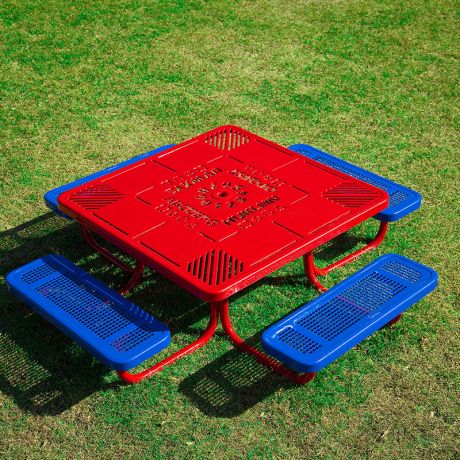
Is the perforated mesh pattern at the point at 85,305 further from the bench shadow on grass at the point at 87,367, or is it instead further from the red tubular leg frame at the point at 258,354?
the red tubular leg frame at the point at 258,354

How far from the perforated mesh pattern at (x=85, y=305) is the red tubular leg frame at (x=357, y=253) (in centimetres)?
151

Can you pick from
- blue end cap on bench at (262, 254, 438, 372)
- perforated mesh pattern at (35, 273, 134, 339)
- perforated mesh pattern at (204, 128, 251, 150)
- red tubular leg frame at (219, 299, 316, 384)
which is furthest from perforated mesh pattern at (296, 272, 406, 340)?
perforated mesh pattern at (204, 128, 251, 150)

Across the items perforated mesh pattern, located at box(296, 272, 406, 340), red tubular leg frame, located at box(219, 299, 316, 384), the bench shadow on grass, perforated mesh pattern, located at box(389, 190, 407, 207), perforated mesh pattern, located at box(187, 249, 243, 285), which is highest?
perforated mesh pattern, located at box(187, 249, 243, 285)

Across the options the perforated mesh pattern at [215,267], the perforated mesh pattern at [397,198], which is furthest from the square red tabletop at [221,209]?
the perforated mesh pattern at [397,198]

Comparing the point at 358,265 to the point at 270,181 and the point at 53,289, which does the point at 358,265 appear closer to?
the point at 270,181

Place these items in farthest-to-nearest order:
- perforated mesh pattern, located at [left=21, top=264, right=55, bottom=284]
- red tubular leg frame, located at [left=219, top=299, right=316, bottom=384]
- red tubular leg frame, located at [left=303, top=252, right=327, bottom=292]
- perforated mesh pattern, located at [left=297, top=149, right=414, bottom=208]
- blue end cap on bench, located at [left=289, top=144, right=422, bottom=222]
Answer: perforated mesh pattern, located at [left=297, top=149, right=414, bottom=208], blue end cap on bench, located at [left=289, top=144, right=422, bottom=222], red tubular leg frame, located at [left=303, top=252, right=327, bottom=292], perforated mesh pattern, located at [left=21, top=264, right=55, bottom=284], red tubular leg frame, located at [left=219, top=299, right=316, bottom=384]

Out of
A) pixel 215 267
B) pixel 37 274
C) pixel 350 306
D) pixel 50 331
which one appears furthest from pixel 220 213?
pixel 50 331

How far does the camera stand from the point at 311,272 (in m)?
5.20

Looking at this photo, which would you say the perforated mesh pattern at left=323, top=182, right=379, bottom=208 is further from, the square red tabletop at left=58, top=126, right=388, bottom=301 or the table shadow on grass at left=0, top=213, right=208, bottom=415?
the table shadow on grass at left=0, top=213, right=208, bottom=415

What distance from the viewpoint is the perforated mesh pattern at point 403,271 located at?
4.80 meters

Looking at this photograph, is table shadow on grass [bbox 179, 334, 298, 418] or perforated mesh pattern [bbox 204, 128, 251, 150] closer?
table shadow on grass [bbox 179, 334, 298, 418]

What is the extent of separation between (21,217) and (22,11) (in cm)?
434

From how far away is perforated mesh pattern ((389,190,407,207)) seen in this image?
214 inches

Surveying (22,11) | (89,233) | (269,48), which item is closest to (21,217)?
(89,233)
